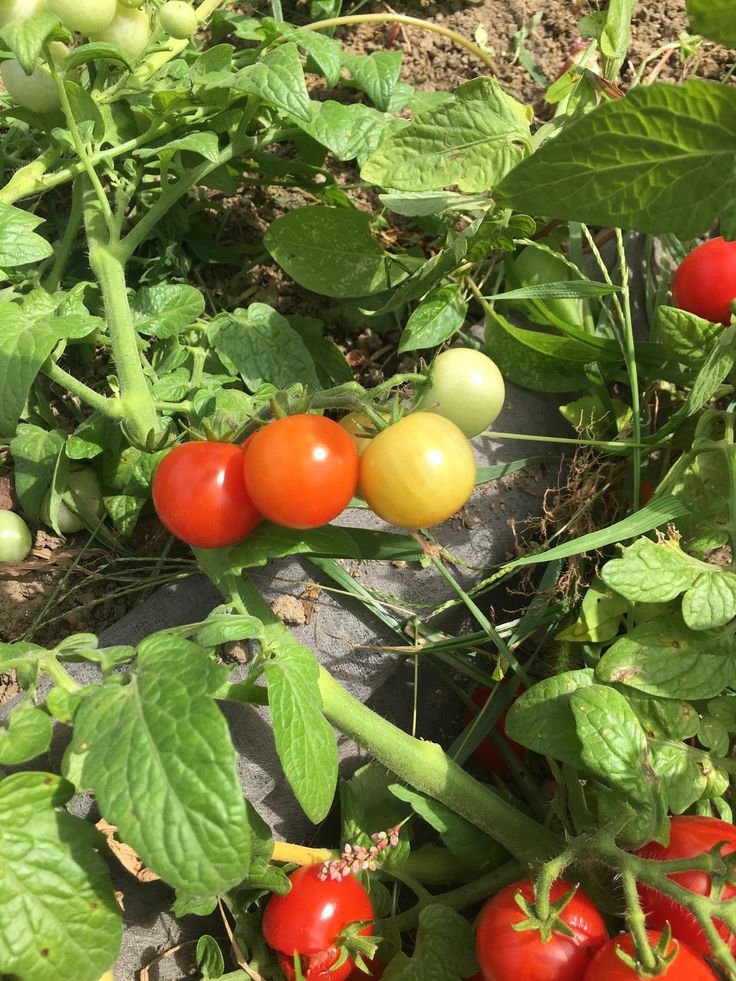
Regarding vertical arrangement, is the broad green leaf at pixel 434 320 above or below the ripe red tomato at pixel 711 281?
below

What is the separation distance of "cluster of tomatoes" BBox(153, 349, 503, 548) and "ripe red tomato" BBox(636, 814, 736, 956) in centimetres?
57

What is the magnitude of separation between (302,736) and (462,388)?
63cm

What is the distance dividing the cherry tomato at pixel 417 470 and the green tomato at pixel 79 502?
66 cm

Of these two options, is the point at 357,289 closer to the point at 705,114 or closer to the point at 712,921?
the point at 705,114

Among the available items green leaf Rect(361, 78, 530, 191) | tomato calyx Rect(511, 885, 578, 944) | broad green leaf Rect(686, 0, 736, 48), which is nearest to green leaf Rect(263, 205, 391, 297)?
green leaf Rect(361, 78, 530, 191)

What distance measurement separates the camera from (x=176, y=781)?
2.81 ft

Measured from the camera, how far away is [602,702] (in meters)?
1.13

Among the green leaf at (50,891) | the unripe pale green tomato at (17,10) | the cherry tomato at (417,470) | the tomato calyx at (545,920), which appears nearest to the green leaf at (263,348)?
the cherry tomato at (417,470)

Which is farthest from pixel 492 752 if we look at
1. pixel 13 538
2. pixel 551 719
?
pixel 13 538

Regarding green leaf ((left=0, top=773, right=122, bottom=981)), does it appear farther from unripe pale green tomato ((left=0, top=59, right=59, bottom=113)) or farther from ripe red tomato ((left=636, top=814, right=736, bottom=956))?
unripe pale green tomato ((left=0, top=59, right=59, bottom=113))

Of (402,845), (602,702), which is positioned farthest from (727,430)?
(402,845)

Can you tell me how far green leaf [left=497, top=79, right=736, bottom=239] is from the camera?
0.65 meters

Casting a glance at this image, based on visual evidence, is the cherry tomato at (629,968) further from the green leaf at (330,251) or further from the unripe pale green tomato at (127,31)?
the unripe pale green tomato at (127,31)

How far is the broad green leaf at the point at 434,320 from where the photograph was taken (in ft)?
4.85
